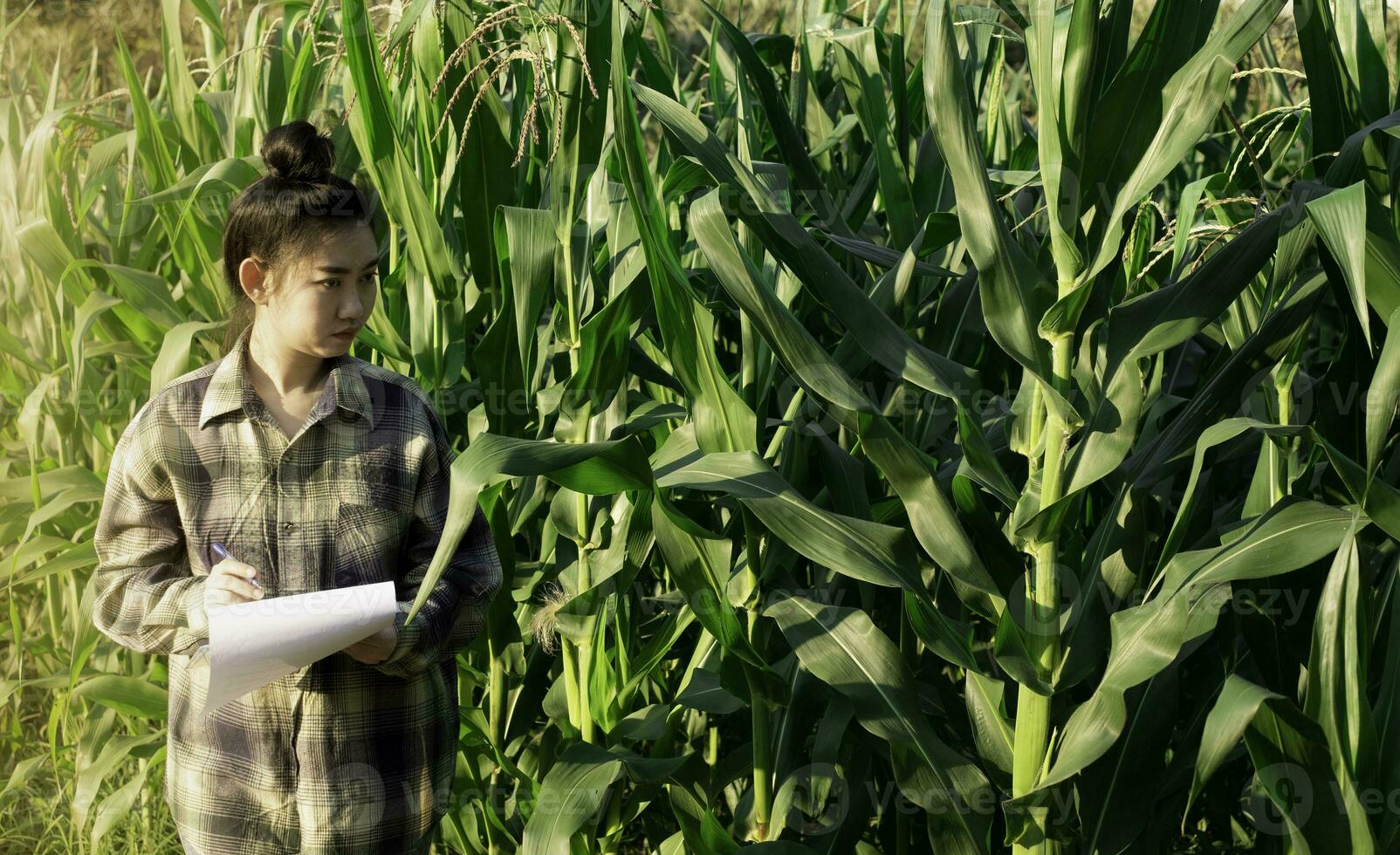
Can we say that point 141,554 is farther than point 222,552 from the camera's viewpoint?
Yes

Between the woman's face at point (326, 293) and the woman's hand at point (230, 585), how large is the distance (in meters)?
0.28

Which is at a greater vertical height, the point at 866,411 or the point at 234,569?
the point at 866,411

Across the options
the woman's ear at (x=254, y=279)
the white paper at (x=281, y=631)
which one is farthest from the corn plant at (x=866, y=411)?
the woman's ear at (x=254, y=279)

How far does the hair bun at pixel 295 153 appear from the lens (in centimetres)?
144

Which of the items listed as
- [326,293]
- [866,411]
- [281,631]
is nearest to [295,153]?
[326,293]

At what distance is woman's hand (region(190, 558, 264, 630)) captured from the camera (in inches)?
51.9

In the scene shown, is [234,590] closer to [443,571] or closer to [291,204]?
[443,571]

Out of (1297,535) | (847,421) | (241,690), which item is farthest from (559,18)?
(1297,535)

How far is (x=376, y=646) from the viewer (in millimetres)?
1404

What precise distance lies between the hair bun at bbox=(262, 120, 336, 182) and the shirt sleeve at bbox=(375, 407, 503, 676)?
345 millimetres

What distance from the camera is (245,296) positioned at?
5.01ft

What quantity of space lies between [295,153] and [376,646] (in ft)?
1.96

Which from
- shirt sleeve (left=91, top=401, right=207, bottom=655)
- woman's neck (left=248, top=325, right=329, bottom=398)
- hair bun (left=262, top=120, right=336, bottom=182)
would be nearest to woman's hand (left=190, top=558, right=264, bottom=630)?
shirt sleeve (left=91, top=401, right=207, bottom=655)

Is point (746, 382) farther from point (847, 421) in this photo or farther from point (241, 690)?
point (241, 690)
